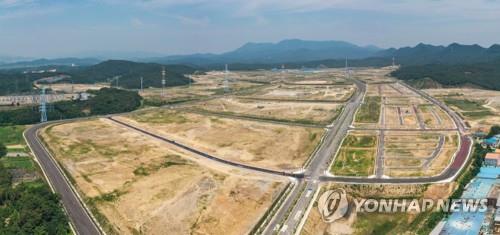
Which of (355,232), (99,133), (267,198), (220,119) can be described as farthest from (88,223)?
(220,119)

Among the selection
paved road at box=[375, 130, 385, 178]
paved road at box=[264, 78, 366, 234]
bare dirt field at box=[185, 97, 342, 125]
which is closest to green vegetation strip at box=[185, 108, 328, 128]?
bare dirt field at box=[185, 97, 342, 125]

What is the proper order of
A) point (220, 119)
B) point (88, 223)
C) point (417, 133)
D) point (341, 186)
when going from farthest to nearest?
point (220, 119) < point (417, 133) < point (341, 186) < point (88, 223)

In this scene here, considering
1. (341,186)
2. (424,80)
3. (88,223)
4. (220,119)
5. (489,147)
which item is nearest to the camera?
(88,223)

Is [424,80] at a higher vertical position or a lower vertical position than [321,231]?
higher

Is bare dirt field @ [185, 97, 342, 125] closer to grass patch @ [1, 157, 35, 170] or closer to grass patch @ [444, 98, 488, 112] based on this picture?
grass patch @ [444, 98, 488, 112]

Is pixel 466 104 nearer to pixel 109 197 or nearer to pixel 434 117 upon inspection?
pixel 434 117

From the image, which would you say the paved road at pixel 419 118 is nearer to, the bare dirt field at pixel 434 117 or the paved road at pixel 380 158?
the bare dirt field at pixel 434 117

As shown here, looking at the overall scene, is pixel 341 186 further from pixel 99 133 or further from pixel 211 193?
pixel 99 133

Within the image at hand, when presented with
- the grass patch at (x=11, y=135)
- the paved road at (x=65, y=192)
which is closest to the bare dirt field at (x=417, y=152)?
the paved road at (x=65, y=192)
